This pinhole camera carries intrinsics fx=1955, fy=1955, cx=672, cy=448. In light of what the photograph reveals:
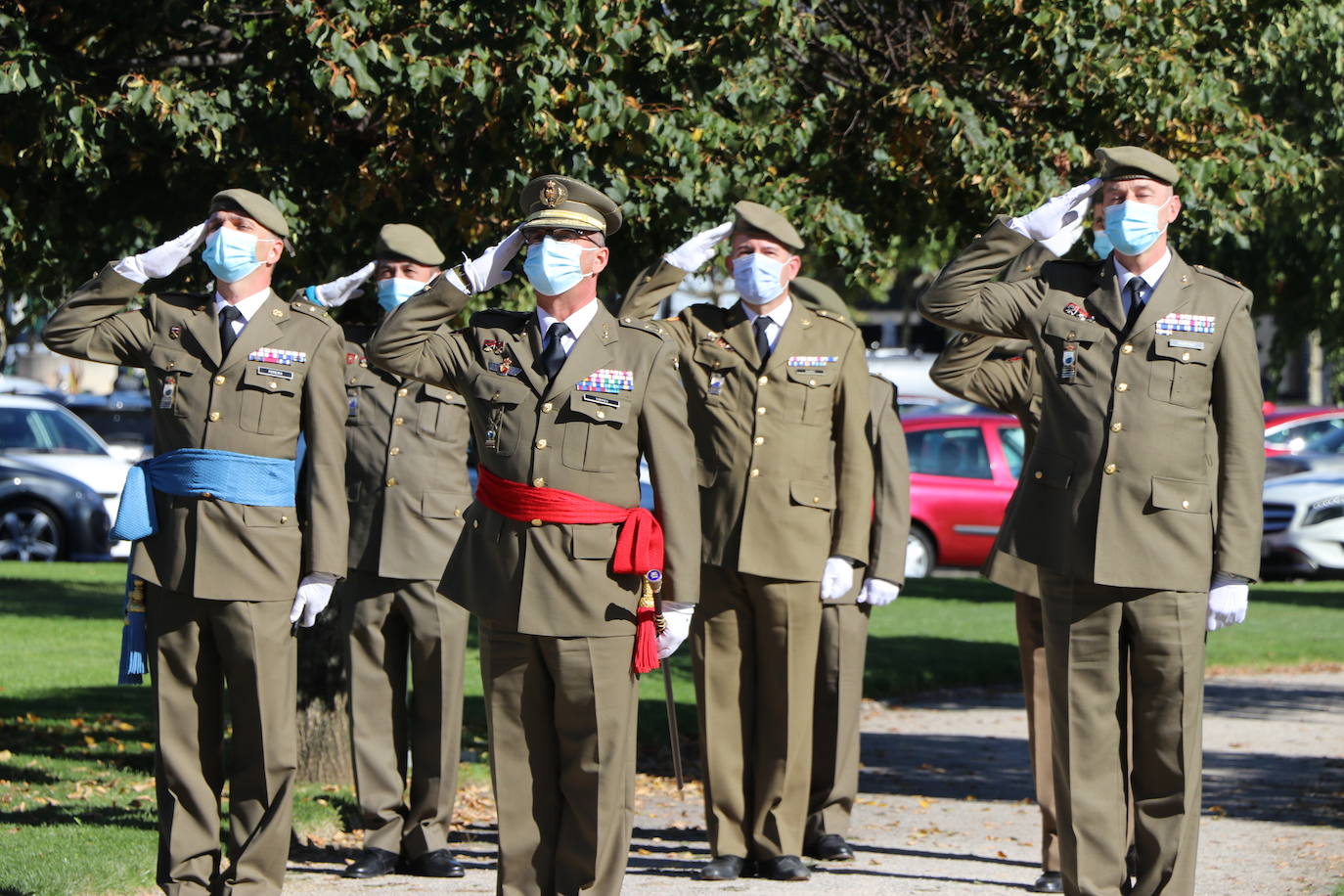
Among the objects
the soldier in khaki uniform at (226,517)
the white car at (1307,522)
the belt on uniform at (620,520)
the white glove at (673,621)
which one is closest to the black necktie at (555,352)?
the belt on uniform at (620,520)

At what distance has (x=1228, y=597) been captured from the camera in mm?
5746

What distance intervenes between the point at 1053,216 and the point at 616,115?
7.30ft

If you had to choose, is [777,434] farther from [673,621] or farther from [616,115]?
[673,621]

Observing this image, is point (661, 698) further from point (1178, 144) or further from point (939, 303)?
point (939, 303)

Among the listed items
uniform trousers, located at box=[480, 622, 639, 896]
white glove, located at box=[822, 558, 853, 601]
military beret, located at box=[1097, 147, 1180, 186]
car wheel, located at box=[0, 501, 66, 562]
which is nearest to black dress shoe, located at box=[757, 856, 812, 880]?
white glove, located at box=[822, 558, 853, 601]

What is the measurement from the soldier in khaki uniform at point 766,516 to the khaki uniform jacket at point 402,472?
0.95 m

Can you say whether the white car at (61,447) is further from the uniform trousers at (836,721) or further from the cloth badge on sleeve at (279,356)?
the cloth badge on sleeve at (279,356)

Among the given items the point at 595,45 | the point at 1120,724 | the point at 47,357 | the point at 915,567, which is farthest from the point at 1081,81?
the point at 47,357

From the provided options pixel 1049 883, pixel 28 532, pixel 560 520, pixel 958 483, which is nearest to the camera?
pixel 560 520

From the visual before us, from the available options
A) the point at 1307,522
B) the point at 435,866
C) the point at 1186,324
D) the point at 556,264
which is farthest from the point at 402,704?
the point at 1307,522

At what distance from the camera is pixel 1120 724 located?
592 centimetres

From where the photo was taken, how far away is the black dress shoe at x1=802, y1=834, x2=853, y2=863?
7.61 meters

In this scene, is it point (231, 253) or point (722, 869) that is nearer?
point (231, 253)

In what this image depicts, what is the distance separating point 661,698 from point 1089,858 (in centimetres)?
631
